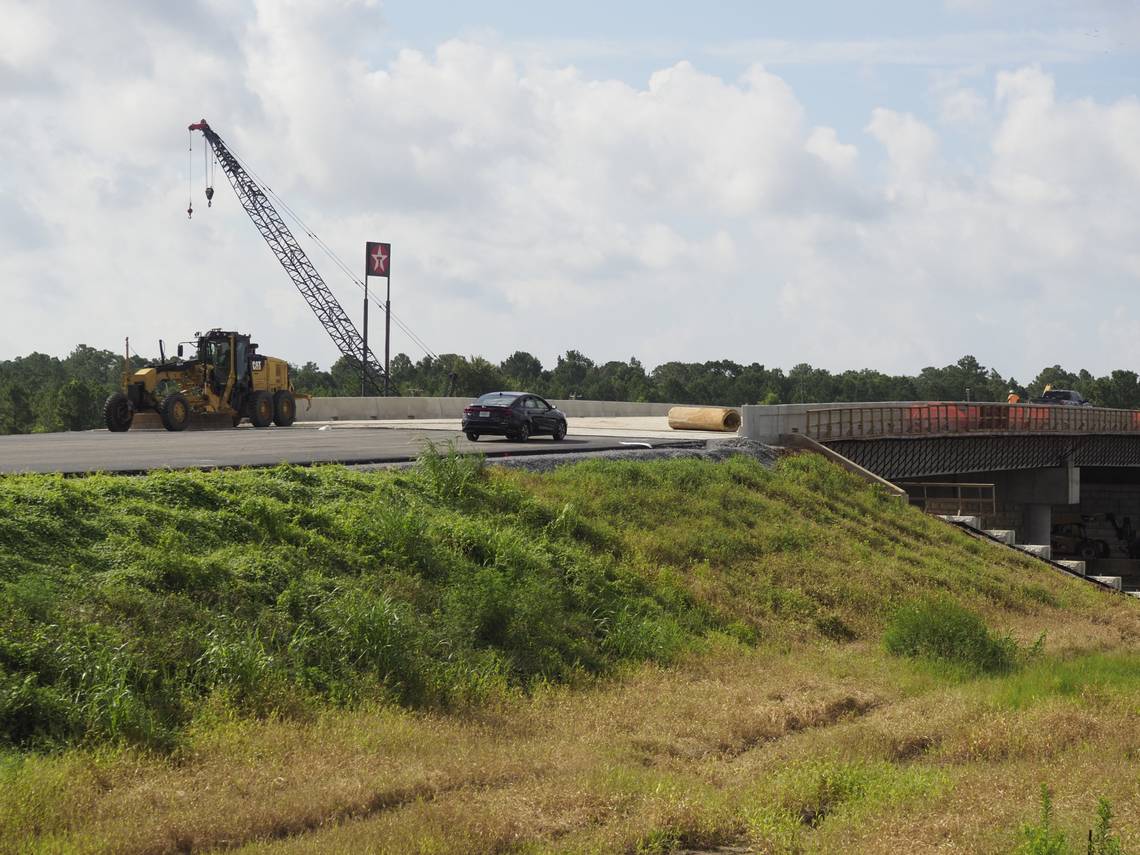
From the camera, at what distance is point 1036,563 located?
31.2m

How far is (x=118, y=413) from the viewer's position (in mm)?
35594

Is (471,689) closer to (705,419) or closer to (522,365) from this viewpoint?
(705,419)

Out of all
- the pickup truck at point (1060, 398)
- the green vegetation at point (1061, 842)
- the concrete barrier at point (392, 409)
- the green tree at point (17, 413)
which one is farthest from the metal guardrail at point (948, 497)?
the green tree at point (17, 413)

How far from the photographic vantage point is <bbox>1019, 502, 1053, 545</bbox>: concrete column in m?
62.4

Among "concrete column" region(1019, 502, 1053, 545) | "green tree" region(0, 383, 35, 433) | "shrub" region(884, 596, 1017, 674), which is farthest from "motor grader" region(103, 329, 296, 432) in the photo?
"green tree" region(0, 383, 35, 433)

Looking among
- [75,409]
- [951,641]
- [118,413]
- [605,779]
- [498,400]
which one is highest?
[75,409]

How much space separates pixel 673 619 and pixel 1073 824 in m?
9.51

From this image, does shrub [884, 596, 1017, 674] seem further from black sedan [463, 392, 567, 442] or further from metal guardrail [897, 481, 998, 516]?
metal guardrail [897, 481, 998, 516]

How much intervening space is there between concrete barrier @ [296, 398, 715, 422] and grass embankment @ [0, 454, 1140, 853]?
30.4 m

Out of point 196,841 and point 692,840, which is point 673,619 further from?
point 196,841

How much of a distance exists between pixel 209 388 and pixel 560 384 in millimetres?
130724

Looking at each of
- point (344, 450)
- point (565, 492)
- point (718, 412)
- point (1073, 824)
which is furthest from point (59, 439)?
point (1073, 824)

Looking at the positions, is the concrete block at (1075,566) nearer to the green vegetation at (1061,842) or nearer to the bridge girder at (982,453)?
the bridge girder at (982,453)

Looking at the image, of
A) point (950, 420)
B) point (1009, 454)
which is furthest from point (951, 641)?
Result: point (1009, 454)
